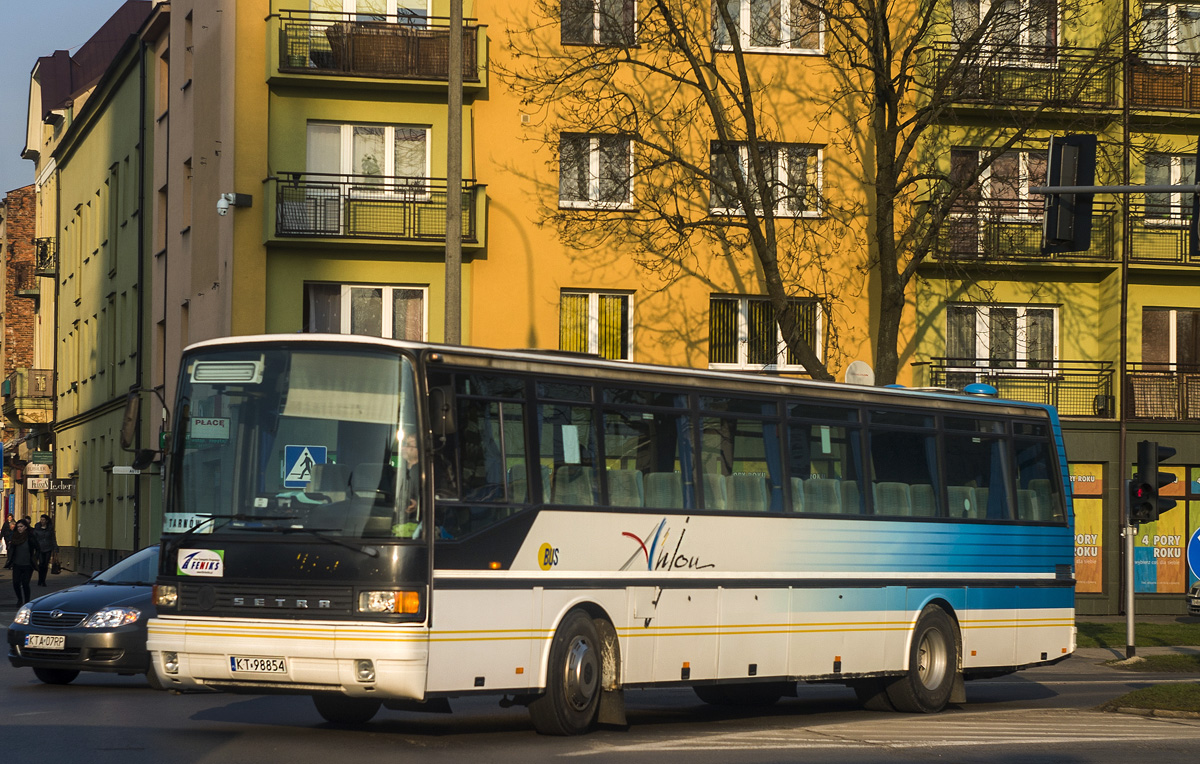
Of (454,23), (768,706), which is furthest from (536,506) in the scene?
(454,23)

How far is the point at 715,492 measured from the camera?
14969 millimetres

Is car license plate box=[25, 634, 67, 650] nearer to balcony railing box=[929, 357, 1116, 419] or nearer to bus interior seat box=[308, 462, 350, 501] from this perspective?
bus interior seat box=[308, 462, 350, 501]

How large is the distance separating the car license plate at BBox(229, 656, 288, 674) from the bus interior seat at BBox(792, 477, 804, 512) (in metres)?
5.59

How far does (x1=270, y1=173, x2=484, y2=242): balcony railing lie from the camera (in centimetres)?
3169

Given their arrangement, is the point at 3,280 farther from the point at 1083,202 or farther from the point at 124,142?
the point at 1083,202

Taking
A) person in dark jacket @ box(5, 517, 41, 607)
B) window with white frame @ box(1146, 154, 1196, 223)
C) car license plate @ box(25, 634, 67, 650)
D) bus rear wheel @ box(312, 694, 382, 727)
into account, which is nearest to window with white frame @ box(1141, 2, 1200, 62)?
window with white frame @ box(1146, 154, 1196, 223)

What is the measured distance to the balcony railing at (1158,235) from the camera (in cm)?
Answer: 3612

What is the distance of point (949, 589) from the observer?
57.4 ft

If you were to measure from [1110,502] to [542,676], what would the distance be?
2594 cm

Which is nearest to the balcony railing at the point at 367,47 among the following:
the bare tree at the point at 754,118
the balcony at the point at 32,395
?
the bare tree at the point at 754,118

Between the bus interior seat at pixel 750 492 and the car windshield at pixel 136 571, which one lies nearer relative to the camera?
the bus interior seat at pixel 750 492

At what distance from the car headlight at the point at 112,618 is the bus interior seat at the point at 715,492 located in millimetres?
6102

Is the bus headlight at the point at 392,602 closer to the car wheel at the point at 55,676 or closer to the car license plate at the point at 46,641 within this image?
the car license plate at the point at 46,641

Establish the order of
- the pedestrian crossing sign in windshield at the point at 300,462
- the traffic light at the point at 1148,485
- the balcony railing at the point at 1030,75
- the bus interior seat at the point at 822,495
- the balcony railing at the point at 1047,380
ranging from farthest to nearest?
the balcony railing at the point at 1047,380 → the balcony railing at the point at 1030,75 → the traffic light at the point at 1148,485 → the bus interior seat at the point at 822,495 → the pedestrian crossing sign in windshield at the point at 300,462
